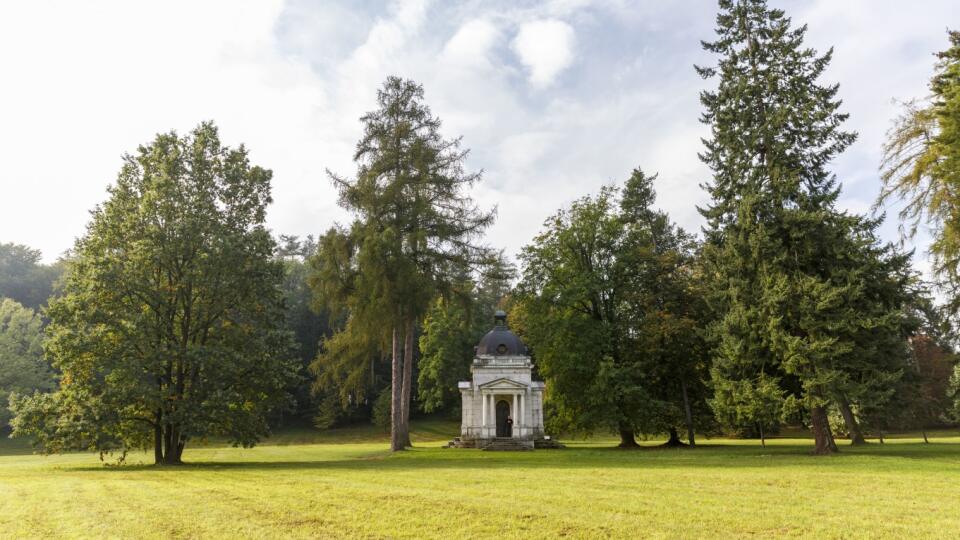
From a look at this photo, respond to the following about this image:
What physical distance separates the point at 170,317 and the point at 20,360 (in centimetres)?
3774

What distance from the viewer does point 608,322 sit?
32.2 metres

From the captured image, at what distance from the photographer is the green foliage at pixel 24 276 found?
234 feet

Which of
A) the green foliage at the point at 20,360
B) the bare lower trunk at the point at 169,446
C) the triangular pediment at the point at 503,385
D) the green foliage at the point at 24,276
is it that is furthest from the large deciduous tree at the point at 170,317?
the green foliage at the point at 24,276

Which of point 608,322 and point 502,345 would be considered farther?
point 502,345

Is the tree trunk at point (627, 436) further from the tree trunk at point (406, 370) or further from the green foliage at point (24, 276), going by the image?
the green foliage at point (24, 276)

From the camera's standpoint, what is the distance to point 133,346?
19906mm

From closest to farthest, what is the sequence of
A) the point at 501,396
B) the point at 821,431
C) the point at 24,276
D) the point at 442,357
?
the point at 821,431 → the point at 501,396 → the point at 442,357 → the point at 24,276

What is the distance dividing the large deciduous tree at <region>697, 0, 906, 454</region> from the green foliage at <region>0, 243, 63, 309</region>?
73808 millimetres

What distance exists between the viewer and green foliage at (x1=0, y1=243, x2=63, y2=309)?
71.2 meters

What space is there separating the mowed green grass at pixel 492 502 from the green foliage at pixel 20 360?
120 ft

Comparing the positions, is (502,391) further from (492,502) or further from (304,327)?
(304,327)

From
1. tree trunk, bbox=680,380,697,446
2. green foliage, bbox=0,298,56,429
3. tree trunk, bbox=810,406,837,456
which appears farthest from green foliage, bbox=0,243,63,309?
tree trunk, bbox=810,406,837,456

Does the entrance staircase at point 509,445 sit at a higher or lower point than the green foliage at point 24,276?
lower

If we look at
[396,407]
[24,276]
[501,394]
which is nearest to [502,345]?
[501,394]
